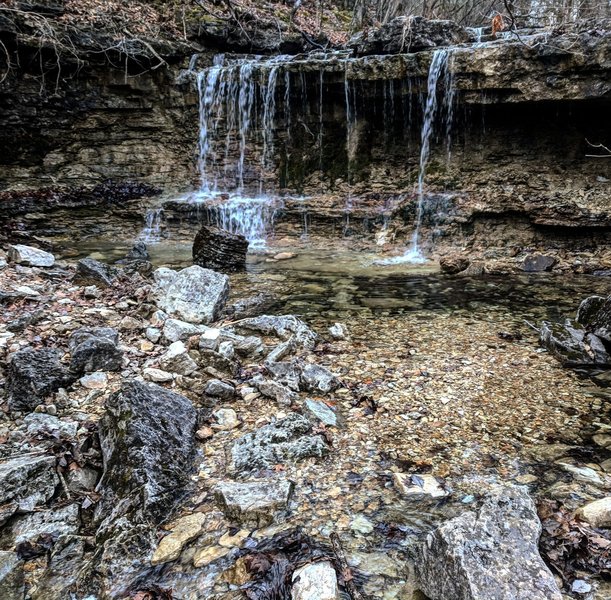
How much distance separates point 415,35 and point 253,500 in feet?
34.2

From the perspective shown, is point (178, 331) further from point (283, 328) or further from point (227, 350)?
point (283, 328)

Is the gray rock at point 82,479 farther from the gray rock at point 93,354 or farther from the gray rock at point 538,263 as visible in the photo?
the gray rock at point 538,263

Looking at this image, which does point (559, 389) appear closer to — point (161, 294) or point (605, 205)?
point (161, 294)

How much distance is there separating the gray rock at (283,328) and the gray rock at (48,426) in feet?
6.57

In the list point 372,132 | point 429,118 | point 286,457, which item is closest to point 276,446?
point 286,457

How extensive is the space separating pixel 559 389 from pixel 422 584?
2.38m

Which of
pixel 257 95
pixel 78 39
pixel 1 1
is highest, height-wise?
pixel 1 1

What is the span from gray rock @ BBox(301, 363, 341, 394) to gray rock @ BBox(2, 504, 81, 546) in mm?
1803

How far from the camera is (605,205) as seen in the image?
8352 millimetres

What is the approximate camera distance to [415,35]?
372 inches

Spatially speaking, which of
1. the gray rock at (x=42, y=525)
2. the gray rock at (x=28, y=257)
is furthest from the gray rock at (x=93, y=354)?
the gray rock at (x=28, y=257)

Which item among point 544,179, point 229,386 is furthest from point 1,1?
point 544,179

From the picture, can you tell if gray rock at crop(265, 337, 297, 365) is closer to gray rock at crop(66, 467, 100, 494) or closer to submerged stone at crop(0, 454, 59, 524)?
gray rock at crop(66, 467, 100, 494)

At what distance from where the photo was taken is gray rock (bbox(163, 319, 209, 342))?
4.05 metres
